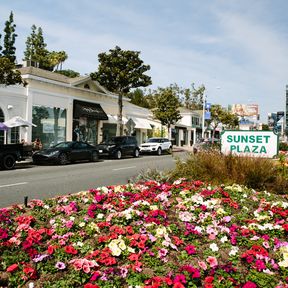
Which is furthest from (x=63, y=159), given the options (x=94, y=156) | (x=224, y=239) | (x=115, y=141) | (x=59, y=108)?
(x=224, y=239)

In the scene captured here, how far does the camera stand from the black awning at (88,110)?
3123 centimetres

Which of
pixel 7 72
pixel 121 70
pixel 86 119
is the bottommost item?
pixel 86 119

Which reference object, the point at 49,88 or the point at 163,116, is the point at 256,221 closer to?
the point at 49,88

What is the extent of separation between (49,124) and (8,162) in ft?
39.9

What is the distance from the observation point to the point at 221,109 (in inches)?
2707

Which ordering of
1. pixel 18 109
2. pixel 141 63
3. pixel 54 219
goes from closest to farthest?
pixel 54 219 → pixel 18 109 → pixel 141 63

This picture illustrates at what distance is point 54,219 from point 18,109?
22.4m

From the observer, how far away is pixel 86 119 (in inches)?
1288

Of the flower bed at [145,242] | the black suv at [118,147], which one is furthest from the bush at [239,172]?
the black suv at [118,147]

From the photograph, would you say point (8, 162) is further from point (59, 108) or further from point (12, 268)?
point (12, 268)

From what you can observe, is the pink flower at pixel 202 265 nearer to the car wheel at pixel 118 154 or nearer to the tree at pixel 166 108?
the car wheel at pixel 118 154

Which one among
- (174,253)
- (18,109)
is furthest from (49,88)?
(174,253)

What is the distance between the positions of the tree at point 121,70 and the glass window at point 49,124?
4.73m

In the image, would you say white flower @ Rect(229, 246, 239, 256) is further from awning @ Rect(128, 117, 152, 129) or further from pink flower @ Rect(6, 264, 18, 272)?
awning @ Rect(128, 117, 152, 129)
